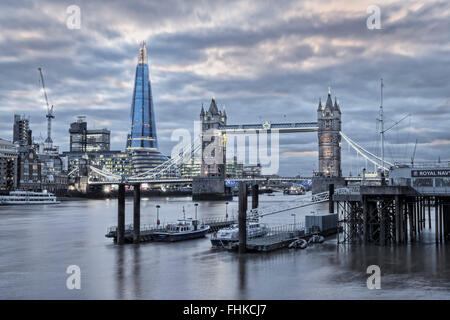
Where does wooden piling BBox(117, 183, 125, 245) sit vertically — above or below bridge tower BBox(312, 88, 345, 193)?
below

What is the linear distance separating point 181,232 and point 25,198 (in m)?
110

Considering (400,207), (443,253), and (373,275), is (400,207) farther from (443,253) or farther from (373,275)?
(373,275)

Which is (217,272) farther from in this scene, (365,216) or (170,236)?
(170,236)

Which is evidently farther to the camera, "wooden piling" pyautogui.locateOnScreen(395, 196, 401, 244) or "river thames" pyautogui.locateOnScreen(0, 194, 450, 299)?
"wooden piling" pyautogui.locateOnScreen(395, 196, 401, 244)

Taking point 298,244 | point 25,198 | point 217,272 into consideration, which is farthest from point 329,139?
point 217,272

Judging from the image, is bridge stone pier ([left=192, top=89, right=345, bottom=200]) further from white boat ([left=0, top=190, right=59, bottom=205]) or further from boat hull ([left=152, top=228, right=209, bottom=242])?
boat hull ([left=152, top=228, right=209, bottom=242])

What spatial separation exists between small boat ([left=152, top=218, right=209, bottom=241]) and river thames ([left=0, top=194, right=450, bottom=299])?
5.47 ft

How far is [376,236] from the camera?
151 feet

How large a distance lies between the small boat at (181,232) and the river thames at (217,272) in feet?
5.47

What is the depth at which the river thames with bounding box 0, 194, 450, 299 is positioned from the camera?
2958 centimetres

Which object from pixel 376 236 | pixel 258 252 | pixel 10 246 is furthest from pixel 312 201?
pixel 10 246

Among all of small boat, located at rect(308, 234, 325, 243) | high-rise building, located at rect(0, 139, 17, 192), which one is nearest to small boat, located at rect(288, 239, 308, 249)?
small boat, located at rect(308, 234, 325, 243)

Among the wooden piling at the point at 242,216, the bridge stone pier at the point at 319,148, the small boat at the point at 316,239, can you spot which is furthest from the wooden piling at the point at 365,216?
the bridge stone pier at the point at 319,148
